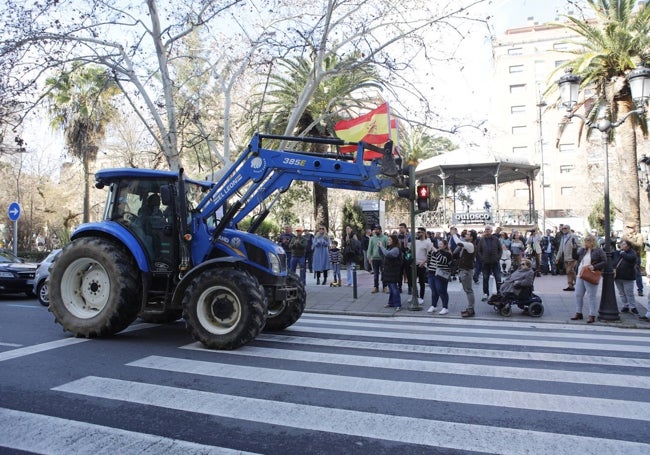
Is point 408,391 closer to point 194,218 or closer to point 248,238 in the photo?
point 248,238

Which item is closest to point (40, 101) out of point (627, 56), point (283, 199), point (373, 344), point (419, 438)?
point (373, 344)

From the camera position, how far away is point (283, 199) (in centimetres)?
2980

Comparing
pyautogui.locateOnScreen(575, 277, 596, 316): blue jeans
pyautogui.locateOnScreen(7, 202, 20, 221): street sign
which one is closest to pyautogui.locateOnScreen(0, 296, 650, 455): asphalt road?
pyautogui.locateOnScreen(575, 277, 596, 316): blue jeans

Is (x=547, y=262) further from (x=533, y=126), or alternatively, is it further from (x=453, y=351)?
(x=533, y=126)

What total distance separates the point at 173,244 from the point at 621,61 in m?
19.6

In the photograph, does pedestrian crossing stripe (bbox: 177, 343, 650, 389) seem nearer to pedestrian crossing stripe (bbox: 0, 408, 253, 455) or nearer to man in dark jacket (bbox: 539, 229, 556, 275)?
pedestrian crossing stripe (bbox: 0, 408, 253, 455)

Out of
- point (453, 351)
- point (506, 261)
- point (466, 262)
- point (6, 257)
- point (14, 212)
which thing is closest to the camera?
point (453, 351)

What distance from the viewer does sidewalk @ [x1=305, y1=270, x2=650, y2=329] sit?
10.4 metres

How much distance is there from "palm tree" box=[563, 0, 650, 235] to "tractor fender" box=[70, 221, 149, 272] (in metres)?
18.3

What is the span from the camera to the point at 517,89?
188ft

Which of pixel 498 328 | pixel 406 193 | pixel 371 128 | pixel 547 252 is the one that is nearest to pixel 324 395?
pixel 498 328

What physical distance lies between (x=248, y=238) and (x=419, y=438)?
455 cm

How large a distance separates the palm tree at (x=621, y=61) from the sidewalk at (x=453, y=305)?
648 centimetres

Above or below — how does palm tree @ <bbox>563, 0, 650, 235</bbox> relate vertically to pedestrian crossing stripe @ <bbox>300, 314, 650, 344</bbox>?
above
